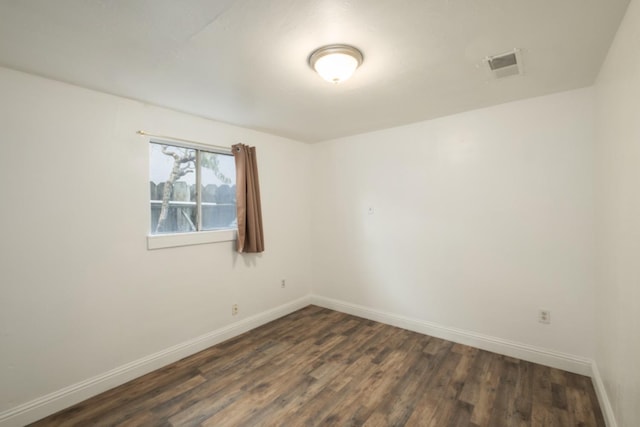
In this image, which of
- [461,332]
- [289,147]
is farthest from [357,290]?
[289,147]

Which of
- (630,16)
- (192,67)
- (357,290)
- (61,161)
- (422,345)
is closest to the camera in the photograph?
(630,16)

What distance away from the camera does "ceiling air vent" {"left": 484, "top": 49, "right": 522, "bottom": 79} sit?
68.4 inches

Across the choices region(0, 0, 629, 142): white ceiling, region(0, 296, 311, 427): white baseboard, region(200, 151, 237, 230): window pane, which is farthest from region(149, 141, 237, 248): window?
region(0, 296, 311, 427): white baseboard

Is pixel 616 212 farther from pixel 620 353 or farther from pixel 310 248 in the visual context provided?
pixel 310 248

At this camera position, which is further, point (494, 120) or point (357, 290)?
point (357, 290)

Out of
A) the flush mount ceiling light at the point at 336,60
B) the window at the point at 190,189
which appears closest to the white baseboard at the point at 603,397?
the flush mount ceiling light at the point at 336,60

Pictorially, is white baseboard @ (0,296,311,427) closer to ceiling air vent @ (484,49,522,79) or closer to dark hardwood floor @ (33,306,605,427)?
dark hardwood floor @ (33,306,605,427)

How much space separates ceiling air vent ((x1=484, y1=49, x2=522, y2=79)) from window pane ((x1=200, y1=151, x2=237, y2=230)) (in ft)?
8.33

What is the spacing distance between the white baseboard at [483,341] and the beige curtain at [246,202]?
60.6 inches

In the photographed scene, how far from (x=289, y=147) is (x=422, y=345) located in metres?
2.79

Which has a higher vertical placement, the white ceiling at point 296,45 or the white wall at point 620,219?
the white ceiling at point 296,45

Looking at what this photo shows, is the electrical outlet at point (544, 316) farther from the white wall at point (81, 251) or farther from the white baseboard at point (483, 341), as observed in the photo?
the white wall at point (81, 251)

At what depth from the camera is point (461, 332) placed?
2.84 m

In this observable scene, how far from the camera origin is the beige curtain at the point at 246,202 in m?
3.02
